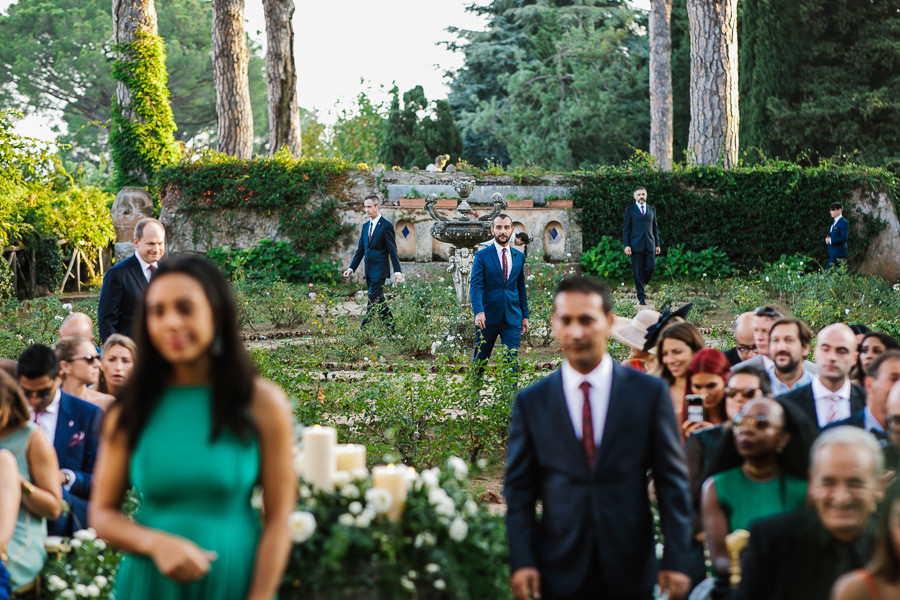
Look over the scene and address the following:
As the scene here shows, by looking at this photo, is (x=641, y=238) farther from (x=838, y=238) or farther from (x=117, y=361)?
(x=117, y=361)

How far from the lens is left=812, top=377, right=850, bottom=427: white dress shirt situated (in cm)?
446

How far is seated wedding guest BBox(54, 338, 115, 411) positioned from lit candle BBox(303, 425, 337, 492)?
2.14 m

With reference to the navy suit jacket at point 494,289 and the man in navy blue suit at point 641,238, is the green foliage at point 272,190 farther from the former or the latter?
the navy suit jacket at point 494,289

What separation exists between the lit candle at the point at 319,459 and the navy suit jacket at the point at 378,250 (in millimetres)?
9017

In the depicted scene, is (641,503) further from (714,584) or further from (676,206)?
(676,206)

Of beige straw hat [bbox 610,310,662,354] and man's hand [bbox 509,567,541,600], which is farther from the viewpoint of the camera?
beige straw hat [bbox 610,310,662,354]

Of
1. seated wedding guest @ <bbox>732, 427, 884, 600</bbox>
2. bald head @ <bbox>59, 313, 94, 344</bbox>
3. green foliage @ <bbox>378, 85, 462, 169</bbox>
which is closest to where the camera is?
seated wedding guest @ <bbox>732, 427, 884, 600</bbox>

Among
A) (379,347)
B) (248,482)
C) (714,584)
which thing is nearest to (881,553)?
(714,584)

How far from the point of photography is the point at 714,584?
3359 millimetres

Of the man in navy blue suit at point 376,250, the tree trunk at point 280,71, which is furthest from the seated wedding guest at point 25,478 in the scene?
the tree trunk at point 280,71

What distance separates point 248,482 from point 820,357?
10.2 ft

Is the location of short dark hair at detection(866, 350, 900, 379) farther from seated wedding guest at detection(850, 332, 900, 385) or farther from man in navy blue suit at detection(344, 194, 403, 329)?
man in navy blue suit at detection(344, 194, 403, 329)

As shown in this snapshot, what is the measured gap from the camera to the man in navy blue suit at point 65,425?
4.20 meters

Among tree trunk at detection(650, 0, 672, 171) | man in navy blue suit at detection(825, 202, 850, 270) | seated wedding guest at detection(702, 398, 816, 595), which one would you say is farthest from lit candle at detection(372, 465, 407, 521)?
tree trunk at detection(650, 0, 672, 171)
